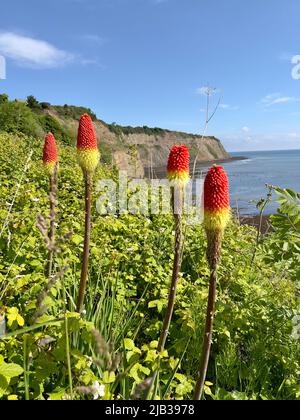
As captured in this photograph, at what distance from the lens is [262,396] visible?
2.65 meters

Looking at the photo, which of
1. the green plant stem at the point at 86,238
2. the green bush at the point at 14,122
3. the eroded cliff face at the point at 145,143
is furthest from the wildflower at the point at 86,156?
the green bush at the point at 14,122

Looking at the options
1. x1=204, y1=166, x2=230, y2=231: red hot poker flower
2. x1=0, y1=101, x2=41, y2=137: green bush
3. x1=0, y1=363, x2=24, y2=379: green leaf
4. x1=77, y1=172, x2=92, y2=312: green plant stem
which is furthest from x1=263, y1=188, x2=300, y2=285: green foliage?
x1=0, y1=101, x2=41, y2=137: green bush

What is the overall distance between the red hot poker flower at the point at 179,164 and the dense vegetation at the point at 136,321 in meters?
0.78

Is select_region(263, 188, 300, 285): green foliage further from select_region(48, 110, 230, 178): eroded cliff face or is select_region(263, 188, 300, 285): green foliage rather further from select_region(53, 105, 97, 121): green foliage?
select_region(53, 105, 97, 121): green foliage

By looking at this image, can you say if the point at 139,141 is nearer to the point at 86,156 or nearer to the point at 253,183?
the point at 253,183

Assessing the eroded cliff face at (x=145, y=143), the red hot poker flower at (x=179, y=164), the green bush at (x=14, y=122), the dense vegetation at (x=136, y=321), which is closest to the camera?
the dense vegetation at (x=136, y=321)

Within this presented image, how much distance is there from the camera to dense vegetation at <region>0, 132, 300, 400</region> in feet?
7.45

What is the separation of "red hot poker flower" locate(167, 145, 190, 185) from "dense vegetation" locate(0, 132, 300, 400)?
0.78 m

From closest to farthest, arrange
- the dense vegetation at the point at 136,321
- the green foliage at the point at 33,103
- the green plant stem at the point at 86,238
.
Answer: the dense vegetation at the point at 136,321
the green plant stem at the point at 86,238
the green foliage at the point at 33,103

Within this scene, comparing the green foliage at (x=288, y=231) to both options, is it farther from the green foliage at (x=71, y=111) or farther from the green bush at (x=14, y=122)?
the green foliage at (x=71, y=111)

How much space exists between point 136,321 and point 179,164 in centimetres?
194

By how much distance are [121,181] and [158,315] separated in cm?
567

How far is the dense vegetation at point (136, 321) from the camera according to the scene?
89.4 inches
